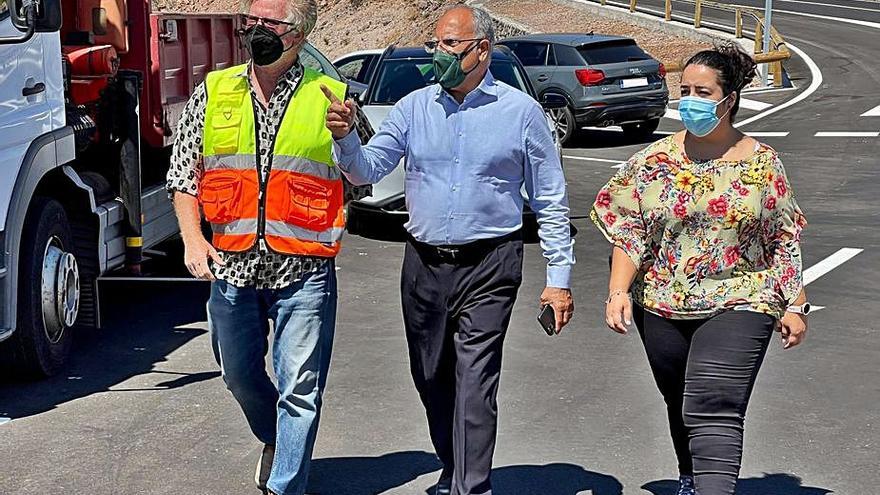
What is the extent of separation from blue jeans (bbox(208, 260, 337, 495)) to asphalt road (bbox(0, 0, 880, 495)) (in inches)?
24.2

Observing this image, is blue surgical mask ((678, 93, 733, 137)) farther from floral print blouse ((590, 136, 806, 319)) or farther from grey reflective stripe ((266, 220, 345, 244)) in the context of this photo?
grey reflective stripe ((266, 220, 345, 244))

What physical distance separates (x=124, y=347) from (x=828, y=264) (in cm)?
537

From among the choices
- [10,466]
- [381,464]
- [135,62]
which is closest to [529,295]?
[135,62]

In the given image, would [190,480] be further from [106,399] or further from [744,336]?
[744,336]

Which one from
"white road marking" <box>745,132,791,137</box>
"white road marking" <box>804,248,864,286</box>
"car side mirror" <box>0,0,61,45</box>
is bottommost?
"white road marking" <box>745,132,791,137</box>

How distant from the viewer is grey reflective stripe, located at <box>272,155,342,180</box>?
→ 472 cm

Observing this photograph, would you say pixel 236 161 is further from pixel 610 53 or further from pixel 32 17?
pixel 610 53

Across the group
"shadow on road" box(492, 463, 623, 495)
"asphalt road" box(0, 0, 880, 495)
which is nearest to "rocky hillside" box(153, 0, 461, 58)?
"asphalt road" box(0, 0, 880, 495)

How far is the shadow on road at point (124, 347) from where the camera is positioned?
680 cm

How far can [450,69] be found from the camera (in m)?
4.67

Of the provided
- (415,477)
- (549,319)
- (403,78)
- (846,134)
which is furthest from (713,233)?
(846,134)

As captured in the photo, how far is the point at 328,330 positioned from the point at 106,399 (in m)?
2.26

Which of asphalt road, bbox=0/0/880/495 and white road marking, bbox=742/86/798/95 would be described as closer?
Answer: asphalt road, bbox=0/0/880/495

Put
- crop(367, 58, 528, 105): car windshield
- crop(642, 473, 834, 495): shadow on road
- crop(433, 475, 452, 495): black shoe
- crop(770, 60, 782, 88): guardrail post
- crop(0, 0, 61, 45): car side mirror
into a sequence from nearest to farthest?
crop(433, 475, 452, 495): black shoe → crop(642, 473, 834, 495): shadow on road → crop(0, 0, 61, 45): car side mirror → crop(367, 58, 528, 105): car windshield → crop(770, 60, 782, 88): guardrail post
